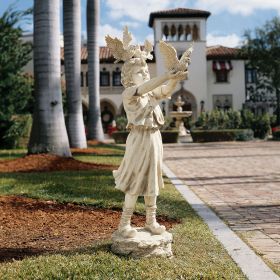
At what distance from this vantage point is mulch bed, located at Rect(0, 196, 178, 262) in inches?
188

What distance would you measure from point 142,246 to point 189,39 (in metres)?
45.3

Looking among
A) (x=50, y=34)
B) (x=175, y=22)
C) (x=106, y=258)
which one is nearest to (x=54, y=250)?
(x=106, y=258)

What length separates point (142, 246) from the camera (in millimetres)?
4266

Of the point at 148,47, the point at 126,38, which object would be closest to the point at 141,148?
the point at 148,47

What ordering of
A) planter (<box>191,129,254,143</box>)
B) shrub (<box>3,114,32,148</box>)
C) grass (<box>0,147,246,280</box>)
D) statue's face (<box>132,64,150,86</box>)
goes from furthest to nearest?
planter (<box>191,129,254,143</box>), shrub (<box>3,114,32,148</box>), statue's face (<box>132,64,150,86</box>), grass (<box>0,147,246,280</box>)

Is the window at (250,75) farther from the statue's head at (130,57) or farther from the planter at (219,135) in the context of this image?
the statue's head at (130,57)

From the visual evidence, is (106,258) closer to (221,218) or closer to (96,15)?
(221,218)

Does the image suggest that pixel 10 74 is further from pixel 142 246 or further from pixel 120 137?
pixel 142 246

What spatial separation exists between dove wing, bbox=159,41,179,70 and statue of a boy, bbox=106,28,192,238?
142mm

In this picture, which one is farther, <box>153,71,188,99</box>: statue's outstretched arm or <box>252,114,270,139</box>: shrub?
<box>252,114,270,139</box>: shrub

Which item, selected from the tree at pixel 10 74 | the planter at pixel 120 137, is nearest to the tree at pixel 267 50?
the planter at pixel 120 137

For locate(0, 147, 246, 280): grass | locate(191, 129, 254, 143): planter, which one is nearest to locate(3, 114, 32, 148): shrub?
locate(191, 129, 254, 143): planter

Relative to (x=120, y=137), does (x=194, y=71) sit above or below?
above

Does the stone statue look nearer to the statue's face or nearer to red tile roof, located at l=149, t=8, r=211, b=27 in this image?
the statue's face
